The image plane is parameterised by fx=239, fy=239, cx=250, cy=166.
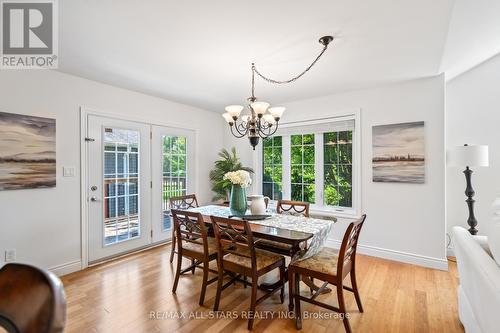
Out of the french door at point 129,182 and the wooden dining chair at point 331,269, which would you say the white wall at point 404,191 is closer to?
the wooden dining chair at point 331,269

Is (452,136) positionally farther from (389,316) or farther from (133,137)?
(133,137)

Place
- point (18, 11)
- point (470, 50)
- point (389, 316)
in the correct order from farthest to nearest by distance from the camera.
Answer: point (470, 50) < point (389, 316) < point (18, 11)

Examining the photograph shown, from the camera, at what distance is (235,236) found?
6.68 ft

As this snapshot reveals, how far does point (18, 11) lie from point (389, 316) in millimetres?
3830

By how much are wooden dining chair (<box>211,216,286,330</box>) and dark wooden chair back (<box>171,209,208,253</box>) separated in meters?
0.19

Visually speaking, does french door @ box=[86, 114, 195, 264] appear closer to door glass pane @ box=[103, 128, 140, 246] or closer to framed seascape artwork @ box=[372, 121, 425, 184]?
door glass pane @ box=[103, 128, 140, 246]

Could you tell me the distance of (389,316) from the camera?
6.79 ft

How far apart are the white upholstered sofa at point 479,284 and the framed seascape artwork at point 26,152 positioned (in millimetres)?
3847

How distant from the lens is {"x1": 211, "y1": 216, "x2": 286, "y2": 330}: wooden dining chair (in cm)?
194

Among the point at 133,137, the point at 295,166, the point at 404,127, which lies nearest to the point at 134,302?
the point at 133,137

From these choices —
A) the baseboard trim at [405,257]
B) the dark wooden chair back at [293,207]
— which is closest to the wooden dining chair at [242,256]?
the dark wooden chair back at [293,207]

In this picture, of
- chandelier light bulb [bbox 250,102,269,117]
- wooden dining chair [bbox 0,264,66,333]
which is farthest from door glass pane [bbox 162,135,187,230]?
wooden dining chair [bbox 0,264,66,333]

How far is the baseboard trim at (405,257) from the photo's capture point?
3.03 m

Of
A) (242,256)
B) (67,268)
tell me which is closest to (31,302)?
(242,256)
